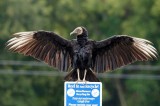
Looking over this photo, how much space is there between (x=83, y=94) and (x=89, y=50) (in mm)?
1202

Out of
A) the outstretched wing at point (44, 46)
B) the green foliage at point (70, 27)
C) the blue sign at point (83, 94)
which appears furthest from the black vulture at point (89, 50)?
the green foliage at point (70, 27)

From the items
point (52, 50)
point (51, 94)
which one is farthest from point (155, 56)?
point (51, 94)

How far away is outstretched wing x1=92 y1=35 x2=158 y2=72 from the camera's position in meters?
12.1

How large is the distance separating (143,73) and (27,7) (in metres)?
5.88

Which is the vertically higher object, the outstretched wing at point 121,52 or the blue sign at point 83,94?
the outstretched wing at point 121,52

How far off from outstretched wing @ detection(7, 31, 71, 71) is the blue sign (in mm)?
1247

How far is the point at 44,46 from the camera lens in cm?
1228

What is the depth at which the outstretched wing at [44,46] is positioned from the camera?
39.6 ft

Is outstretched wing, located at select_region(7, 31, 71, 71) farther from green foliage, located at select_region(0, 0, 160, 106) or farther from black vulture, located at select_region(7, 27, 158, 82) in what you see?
green foliage, located at select_region(0, 0, 160, 106)

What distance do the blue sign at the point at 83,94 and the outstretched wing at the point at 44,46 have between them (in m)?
1.25

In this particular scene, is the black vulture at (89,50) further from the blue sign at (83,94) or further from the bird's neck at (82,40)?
the blue sign at (83,94)

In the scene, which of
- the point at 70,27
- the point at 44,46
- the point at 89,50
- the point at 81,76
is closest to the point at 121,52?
the point at 89,50

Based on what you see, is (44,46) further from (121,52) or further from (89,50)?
(121,52)

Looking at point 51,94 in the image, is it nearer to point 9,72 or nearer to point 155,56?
point 9,72
